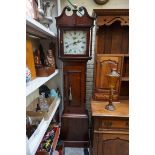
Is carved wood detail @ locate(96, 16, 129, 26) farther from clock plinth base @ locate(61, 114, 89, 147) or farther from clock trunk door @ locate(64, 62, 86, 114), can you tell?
clock plinth base @ locate(61, 114, 89, 147)

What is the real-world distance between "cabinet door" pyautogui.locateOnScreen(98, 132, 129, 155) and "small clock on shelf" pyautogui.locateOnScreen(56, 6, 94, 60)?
0.83 m

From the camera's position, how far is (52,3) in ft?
5.98

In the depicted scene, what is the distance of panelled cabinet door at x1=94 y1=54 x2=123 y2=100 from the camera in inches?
67.4

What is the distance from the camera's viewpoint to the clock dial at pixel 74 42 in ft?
5.61

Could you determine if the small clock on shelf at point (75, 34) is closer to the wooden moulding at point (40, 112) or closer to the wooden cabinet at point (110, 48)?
the wooden cabinet at point (110, 48)

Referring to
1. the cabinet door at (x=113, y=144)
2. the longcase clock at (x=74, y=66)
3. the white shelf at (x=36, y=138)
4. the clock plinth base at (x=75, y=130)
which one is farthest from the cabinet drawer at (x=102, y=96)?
the white shelf at (x=36, y=138)

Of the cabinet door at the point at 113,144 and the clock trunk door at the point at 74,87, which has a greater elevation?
the clock trunk door at the point at 74,87

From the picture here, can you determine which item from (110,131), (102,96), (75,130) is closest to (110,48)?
(102,96)

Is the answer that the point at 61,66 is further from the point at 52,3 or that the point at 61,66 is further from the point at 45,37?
the point at 52,3

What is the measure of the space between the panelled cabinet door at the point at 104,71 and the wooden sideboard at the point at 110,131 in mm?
235

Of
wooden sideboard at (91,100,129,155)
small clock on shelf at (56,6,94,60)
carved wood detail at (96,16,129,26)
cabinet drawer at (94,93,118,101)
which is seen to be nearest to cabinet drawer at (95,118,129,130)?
wooden sideboard at (91,100,129,155)
